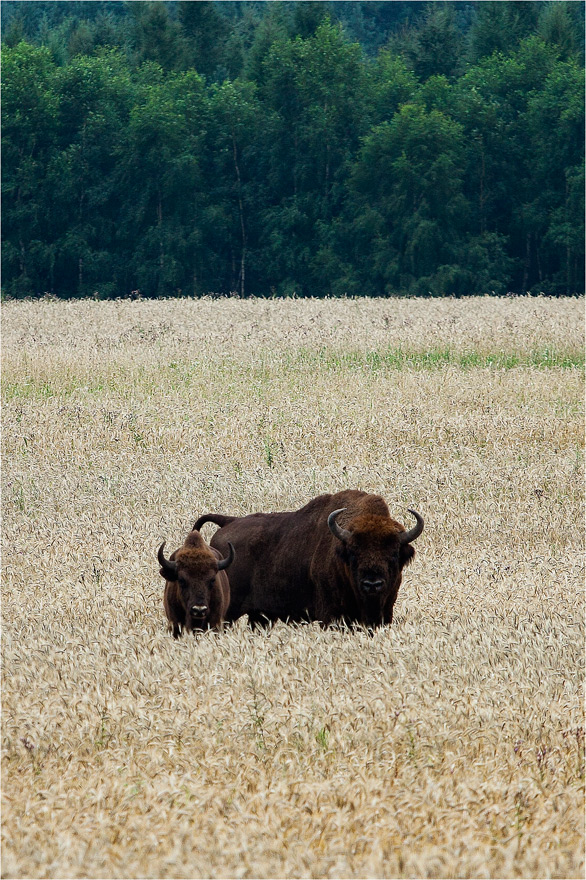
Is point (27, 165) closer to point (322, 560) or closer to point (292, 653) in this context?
point (322, 560)

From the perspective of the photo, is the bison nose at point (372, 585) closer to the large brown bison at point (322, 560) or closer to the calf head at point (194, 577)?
the large brown bison at point (322, 560)

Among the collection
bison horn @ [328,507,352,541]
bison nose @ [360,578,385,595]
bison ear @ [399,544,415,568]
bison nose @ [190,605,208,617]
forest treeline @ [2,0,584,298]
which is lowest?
forest treeline @ [2,0,584,298]

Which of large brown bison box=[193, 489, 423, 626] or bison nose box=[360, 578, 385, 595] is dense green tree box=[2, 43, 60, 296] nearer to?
large brown bison box=[193, 489, 423, 626]

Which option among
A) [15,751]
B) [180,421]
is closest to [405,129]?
[180,421]

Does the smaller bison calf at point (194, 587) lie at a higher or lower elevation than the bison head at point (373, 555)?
lower

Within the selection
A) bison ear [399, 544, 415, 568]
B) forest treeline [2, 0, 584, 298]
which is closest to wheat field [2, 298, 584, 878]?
bison ear [399, 544, 415, 568]

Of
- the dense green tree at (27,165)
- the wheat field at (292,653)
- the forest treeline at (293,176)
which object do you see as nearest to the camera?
the wheat field at (292,653)

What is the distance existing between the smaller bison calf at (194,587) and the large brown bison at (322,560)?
493mm

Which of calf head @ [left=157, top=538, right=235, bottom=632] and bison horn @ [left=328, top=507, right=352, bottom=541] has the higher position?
bison horn @ [left=328, top=507, right=352, bottom=541]

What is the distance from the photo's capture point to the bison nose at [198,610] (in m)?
6.55

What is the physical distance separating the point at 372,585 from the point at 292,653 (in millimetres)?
797

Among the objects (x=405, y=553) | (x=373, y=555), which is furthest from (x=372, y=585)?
(x=405, y=553)

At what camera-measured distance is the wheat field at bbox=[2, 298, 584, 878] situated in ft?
12.3

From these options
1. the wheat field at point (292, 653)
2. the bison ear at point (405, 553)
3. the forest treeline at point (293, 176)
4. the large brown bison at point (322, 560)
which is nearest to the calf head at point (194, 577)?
the wheat field at point (292, 653)
